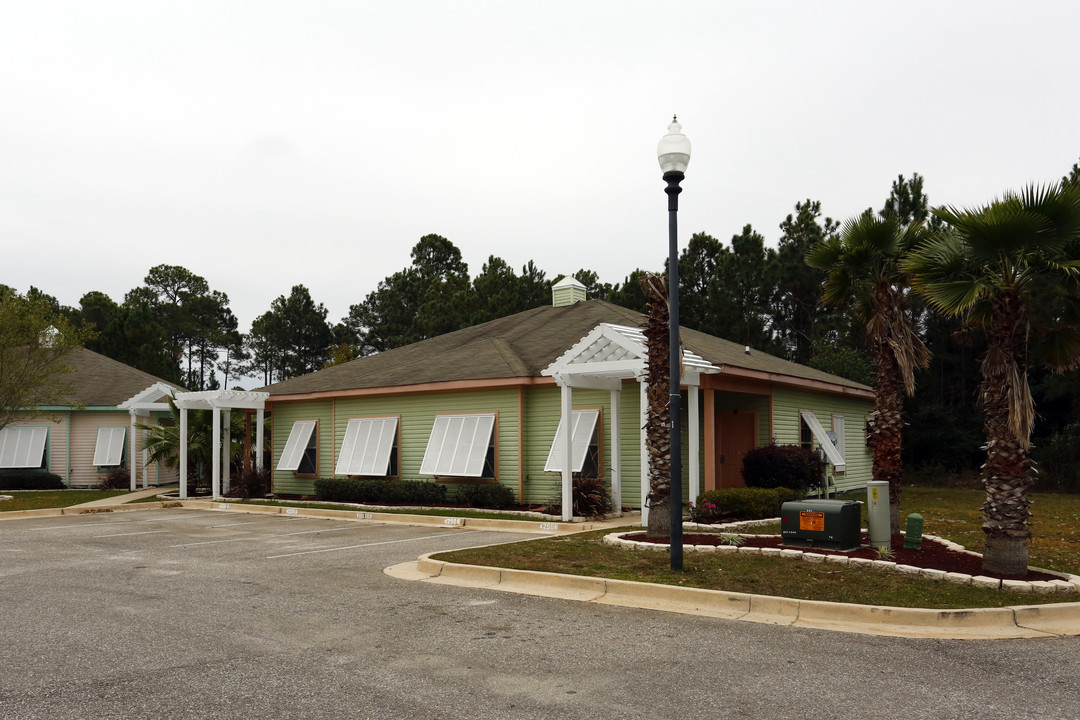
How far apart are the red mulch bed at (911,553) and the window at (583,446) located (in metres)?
5.12

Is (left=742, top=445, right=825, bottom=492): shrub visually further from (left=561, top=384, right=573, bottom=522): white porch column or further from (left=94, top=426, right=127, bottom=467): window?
(left=94, top=426, right=127, bottom=467): window

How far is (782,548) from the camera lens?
10.9 meters

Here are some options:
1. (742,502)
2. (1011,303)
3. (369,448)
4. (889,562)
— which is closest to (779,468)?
(742,502)

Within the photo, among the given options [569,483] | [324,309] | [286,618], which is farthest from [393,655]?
[324,309]

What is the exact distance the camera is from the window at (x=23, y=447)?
1139 inches

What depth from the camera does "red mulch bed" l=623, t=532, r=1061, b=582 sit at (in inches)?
361

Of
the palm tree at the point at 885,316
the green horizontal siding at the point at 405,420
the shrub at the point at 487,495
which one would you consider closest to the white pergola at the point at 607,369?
the shrub at the point at 487,495

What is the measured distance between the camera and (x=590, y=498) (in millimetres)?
16234

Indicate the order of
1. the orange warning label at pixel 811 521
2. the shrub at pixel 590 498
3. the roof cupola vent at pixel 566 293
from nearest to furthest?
the orange warning label at pixel 811 521, the shrub at pixel 590 498, the roof cupola vent at pixel 566 293

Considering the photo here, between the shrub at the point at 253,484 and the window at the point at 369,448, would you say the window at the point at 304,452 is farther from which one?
the window at the point at 369,448

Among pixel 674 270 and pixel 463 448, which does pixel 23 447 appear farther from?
pixel 674 270

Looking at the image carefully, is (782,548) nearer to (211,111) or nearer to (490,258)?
(211,111)

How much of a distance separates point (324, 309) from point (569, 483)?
5148 centimetres

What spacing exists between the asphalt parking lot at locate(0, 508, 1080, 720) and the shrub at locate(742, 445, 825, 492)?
9016mm
